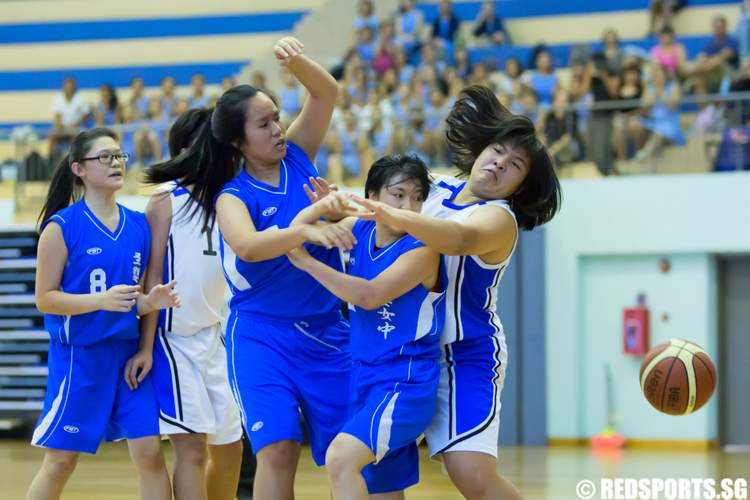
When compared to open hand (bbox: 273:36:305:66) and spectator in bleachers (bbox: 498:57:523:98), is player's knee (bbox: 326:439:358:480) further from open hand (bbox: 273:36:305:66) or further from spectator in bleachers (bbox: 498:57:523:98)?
spectator in bleachers (bbox: 498:57:523:98)

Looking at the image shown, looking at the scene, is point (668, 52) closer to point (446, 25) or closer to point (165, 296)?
point (446, 25)

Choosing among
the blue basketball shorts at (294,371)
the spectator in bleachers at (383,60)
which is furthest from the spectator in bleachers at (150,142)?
the blue basketball shorts at (294,371)

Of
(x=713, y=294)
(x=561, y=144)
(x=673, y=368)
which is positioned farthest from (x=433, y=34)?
(x=673, y=368)

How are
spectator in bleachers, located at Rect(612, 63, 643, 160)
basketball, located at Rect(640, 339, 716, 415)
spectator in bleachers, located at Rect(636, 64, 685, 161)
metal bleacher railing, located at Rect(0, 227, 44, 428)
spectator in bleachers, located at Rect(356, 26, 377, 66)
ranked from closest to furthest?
basketball, located at Rect(640, 339, 716, 415) < spectator in bleachers, located at Rect(636, 64, 685, 161) < spectator in bleachers, located at Rect(612, 63, 643, 160) < metal bleacher railing, located at Rect(0, 227, 44, 428) < spectator in bleachers, located at Rect(356, 26, 377, 66)

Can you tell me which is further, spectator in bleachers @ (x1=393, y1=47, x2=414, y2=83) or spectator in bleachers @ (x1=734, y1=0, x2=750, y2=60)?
spectator in bleachers @ (x1=393, y1=47, x2=414, y2=83)

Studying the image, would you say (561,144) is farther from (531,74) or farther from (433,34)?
(433,34)

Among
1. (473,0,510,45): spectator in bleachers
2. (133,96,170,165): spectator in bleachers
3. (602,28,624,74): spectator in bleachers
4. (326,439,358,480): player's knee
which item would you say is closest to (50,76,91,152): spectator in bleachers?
(133,96,170,165): spectator in bleachers

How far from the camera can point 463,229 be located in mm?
4156

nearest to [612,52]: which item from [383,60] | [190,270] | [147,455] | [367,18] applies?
[383,60]

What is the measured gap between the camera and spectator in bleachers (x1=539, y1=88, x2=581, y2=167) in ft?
38.1

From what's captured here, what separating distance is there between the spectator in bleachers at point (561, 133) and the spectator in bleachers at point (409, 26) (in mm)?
3623

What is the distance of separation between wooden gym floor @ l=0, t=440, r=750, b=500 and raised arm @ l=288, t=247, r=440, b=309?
3.89 m

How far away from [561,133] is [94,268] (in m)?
7.42

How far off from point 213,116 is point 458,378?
1358mm
